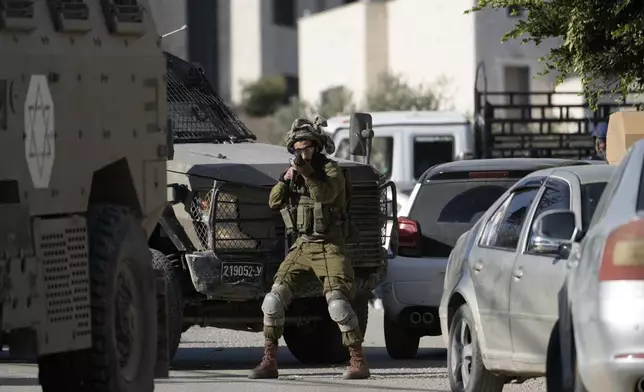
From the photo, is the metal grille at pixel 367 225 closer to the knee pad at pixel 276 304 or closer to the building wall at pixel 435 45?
the knee pad at pixel 276 304

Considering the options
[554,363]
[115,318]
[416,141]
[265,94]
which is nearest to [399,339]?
[115,318]

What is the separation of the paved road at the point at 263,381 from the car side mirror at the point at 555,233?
3105 mm

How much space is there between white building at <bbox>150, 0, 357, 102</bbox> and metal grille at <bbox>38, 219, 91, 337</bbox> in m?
47.6

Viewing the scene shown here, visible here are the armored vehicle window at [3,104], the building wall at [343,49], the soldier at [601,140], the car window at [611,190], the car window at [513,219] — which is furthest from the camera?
the building wall at [343,49]

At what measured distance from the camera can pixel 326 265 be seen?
1277 centimetres

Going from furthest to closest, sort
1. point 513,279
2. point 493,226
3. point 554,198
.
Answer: point 493,226 → point 554,198 → point 513,279

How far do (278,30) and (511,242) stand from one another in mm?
47833

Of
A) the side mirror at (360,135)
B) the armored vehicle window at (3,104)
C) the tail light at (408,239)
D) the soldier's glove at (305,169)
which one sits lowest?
the tail light at (408,239)

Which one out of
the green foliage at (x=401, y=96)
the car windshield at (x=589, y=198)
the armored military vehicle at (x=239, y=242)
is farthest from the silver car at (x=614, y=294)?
the green foliage at (x=401, y=96)

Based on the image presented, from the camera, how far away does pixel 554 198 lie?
10.2 metres

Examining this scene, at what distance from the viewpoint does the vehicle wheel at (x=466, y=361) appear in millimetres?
10664

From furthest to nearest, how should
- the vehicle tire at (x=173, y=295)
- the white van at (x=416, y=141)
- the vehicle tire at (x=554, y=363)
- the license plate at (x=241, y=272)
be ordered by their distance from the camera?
the white van at (x=416, y=141), the license plate at (x=241, y=272), the vehicle tire at (x=173, y=295), the vehicle tire at (x=554, y=363)

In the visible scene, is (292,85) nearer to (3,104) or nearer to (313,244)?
(313,244)

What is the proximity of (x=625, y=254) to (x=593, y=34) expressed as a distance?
5.63 m
